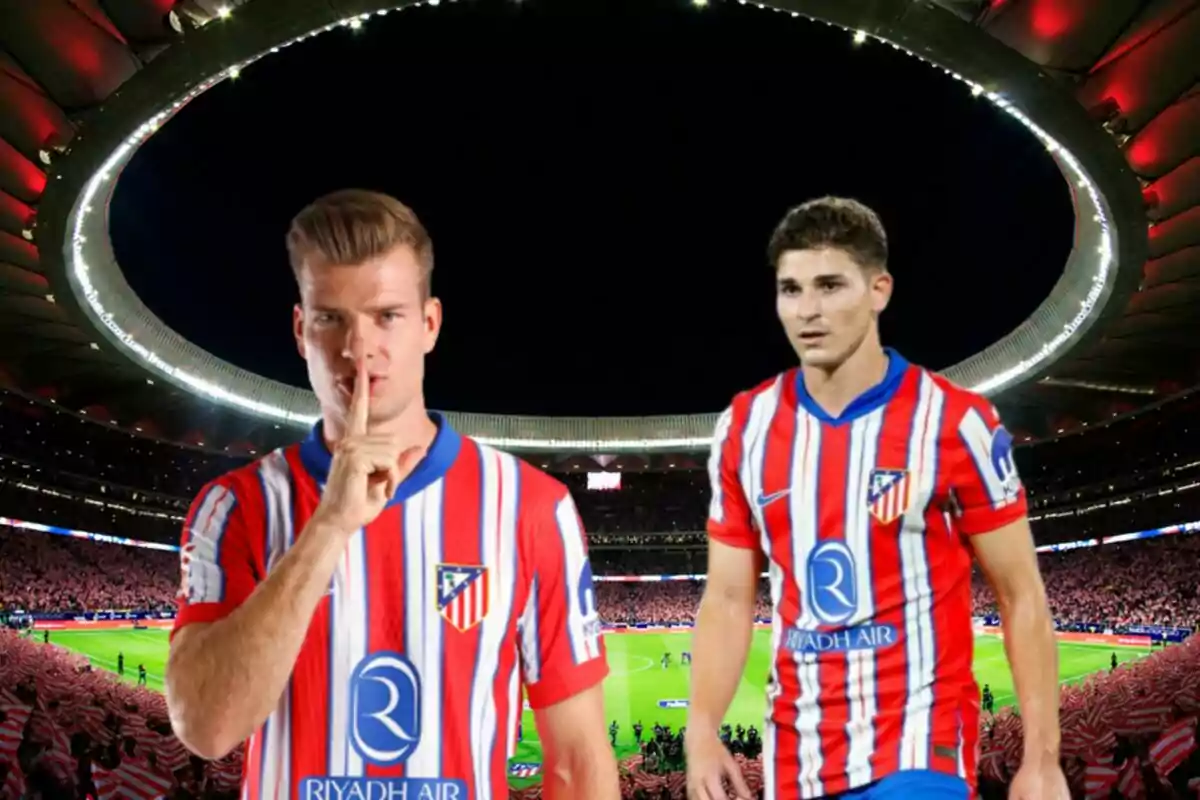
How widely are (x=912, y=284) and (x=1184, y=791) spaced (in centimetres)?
2459

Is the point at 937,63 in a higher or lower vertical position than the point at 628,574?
higher

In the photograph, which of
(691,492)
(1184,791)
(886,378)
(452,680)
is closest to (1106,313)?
(1184,791)

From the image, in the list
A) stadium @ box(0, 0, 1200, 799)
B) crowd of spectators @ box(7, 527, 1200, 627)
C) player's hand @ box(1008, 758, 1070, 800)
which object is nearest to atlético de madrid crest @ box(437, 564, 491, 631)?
player's hand @ box(1008, 758, 1070, 800)

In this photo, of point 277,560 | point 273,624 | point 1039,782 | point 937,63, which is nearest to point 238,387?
point 937,63

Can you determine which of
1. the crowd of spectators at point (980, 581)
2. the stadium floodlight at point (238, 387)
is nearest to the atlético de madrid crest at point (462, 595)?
the stadium floodlight at point (238, 387)

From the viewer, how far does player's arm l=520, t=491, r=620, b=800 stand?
234cm

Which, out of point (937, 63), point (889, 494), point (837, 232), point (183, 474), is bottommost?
point (889, 494)

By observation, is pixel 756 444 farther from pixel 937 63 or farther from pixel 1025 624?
pixel 937 63

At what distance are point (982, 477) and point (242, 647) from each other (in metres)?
→ 2.88

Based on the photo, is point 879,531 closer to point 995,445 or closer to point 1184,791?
point 995,445

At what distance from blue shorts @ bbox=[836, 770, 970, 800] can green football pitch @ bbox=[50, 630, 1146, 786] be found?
18836mm

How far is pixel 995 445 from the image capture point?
3.91 metres

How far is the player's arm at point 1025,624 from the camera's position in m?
3.67

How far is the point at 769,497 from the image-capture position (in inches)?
159
